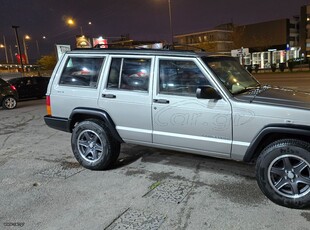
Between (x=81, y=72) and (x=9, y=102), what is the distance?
31.3ft

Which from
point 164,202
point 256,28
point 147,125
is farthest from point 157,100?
point 256,28

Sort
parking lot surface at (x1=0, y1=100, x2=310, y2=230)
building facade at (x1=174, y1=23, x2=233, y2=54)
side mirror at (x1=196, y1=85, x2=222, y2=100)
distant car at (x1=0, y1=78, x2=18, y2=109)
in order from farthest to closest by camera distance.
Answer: building facade at (x1=174, y1=23, x2=233, y2=54) → distant car at (x1=0, y1=78, x2=18, y2=109) → side mirror at (x1=196, y1=85, x2=222, y2=100) → parking lot surface at (x1=0, y1=100, x2=310, y2=230)

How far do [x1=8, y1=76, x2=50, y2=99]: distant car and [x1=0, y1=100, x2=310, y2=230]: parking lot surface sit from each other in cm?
1121

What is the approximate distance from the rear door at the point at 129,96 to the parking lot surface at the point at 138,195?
755 mm

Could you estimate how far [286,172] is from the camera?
3.49 m

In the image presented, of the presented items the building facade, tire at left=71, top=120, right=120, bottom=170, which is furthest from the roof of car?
the building facade

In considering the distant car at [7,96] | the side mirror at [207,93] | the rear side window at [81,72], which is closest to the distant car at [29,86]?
the distant car at [7,96]

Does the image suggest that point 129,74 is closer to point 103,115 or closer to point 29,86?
point 103,115

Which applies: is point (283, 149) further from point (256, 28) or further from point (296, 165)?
point (256, 28)

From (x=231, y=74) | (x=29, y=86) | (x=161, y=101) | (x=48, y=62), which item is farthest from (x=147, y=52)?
(x=48, y=62)

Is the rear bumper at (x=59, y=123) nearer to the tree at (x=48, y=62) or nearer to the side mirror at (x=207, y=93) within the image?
the side mirror at (x=207, y=93)

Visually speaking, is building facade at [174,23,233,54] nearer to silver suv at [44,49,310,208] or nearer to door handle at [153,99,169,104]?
silver suv at [44,49,310,208]

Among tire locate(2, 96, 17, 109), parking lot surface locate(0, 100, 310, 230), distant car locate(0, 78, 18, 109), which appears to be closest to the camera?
parking lot surface locate(0, 100, 310, 230)

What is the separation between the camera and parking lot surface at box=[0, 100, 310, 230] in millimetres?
3285
